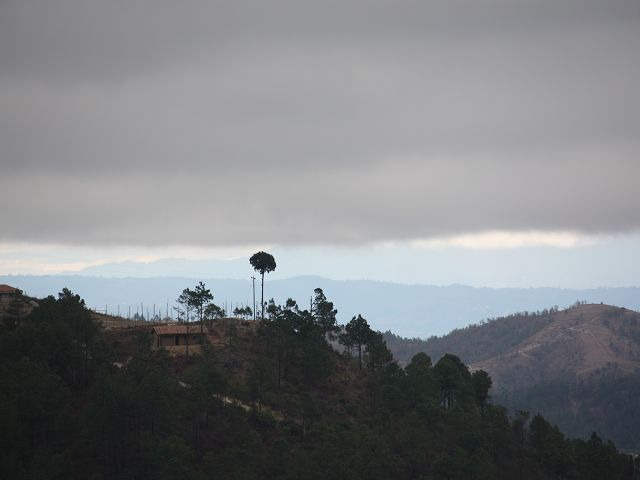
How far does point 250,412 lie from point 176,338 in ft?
84.0

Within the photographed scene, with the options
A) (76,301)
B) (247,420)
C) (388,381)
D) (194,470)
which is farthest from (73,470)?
(388,381)

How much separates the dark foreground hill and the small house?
2.89 metres

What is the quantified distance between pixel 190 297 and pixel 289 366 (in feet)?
69.2

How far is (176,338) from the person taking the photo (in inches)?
5344

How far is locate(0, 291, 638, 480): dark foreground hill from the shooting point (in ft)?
305

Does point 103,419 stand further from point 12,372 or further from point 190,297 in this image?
point 190,297

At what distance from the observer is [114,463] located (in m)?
93.4

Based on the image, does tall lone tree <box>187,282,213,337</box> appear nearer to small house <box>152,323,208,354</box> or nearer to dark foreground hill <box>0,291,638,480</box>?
small house <box>152,323,208,354</box>

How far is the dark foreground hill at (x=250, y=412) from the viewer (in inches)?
3659

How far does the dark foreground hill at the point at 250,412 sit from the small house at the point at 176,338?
289 cm

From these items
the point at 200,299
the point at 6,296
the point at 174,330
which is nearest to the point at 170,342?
the point at 174,330

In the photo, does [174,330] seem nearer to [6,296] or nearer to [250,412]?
[250,412]

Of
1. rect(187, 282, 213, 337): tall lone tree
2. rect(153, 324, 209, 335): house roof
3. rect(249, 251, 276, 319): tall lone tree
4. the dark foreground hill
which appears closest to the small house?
rect(153, 324, 209, 335): house roof

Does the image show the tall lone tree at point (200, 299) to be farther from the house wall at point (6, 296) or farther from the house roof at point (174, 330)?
the house wall at point (6, 296)
